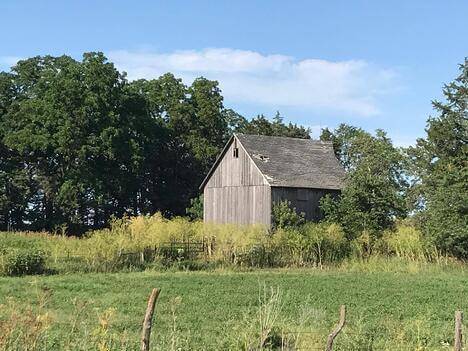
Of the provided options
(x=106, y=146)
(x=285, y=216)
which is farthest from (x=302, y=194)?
(x=106, y=146)

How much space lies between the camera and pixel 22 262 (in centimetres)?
2183

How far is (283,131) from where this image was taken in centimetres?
6184

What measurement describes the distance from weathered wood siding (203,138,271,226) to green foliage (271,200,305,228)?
454mm

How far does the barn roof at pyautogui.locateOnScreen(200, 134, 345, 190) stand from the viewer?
3722cm

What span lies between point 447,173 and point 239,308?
20464mm

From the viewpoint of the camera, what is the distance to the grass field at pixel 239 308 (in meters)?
7.77

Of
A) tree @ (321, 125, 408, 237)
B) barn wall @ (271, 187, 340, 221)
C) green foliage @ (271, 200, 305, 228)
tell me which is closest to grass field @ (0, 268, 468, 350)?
tree @ (321, 125, 408, 237)

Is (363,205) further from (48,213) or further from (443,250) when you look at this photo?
(48,213)

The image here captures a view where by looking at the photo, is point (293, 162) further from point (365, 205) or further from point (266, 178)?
point (365, 205)

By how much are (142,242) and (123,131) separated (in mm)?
24125

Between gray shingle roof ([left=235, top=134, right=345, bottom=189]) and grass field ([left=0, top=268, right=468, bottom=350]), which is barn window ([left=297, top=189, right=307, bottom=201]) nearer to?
gray shingle roof ([left=235, top=134, right=345, bottom=189])

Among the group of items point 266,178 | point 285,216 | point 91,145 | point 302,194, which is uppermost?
point 91,145

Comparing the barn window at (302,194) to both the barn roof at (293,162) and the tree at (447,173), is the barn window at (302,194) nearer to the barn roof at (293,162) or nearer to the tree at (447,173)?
the barn roof at (293,162)

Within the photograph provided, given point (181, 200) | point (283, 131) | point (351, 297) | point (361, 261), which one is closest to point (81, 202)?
point (181, 200)
